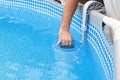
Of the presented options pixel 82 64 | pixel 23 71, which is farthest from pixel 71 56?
pixel 23 71

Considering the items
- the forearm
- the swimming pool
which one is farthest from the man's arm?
the swimming pool

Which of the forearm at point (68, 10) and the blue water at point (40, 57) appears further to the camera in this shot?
the blue water at point (40, 57)

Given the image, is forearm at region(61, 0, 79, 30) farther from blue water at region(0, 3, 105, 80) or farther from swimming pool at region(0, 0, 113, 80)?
blue water at region(0, 3, 105, 80)

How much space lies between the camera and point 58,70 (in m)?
3.44

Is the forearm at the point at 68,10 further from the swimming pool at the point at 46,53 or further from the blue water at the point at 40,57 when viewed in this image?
the blue water at the point at 40,57

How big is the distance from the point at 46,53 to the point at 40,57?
0.15m

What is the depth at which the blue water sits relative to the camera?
10.9 ft

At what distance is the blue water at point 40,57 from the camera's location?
10.9 ft

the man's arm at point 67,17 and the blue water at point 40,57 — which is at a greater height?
the man's arm at point 67,17

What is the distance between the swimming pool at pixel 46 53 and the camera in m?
3.30

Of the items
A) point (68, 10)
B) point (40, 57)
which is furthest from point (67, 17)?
point (40, 57)

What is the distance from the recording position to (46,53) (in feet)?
12.8

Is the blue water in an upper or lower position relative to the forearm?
lower

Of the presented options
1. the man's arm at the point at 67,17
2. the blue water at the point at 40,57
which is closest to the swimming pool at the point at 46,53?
the blue water at the point at 40,57
